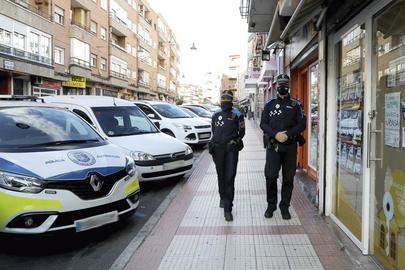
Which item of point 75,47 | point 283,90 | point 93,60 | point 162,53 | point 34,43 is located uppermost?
point 162,53

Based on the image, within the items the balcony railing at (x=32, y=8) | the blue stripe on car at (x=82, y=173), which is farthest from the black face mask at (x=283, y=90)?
the balcony railing at (x=32, y=8)

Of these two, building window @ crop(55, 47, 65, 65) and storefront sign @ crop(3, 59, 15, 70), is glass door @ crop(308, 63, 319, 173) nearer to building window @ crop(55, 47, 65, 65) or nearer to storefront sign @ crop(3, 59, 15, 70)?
storefront sign @ crop(3, 59, 15, 70)

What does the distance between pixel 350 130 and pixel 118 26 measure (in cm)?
4577

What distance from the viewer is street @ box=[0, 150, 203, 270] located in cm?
441

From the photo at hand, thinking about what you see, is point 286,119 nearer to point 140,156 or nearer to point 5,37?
point 140,156

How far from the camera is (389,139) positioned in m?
3.71

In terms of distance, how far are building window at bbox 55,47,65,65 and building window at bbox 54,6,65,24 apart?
2206 millimetres

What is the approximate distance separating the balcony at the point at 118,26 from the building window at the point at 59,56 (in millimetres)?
12291

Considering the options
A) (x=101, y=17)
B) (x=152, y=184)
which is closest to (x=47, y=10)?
(x=101, y=17)

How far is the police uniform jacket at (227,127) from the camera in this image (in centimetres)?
585

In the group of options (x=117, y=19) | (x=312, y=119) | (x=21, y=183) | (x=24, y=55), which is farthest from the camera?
(x=117, y=19)

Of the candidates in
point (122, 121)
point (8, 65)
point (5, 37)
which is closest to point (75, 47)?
point (5, 37)

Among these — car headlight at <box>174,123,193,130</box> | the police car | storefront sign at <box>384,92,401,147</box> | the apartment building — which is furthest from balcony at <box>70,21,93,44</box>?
storefront sign at <box>384,92,401,147</box>

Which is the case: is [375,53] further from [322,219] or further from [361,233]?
[322,219]
